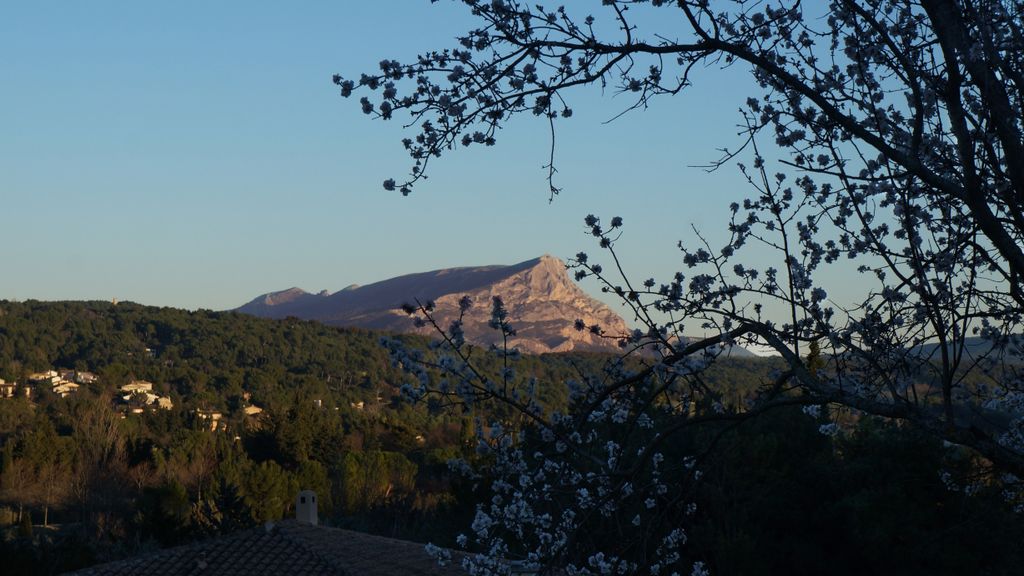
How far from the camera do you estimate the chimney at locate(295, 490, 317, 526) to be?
2564cm

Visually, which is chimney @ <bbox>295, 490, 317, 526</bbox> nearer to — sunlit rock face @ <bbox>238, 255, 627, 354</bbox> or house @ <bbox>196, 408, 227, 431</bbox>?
house @ <bbox>196, 408, 227, 431</bbox>

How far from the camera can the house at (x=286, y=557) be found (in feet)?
70.0

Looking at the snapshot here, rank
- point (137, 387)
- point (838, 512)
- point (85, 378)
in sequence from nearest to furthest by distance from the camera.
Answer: point (838, 512) < point (137, 387) < point (85, 378)

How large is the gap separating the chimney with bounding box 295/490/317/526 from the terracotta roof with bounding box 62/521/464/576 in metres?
1.63

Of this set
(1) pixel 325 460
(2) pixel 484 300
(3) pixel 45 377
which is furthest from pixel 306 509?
(2) pixel 484 300

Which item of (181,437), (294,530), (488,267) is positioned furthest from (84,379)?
(488,267)

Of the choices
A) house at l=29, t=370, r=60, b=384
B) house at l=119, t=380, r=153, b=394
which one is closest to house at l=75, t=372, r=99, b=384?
house at l=29, t=370, r=60, b=384

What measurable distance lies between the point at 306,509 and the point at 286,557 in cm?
383

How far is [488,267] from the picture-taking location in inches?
7042

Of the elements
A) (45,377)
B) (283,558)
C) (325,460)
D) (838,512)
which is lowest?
(325,460)

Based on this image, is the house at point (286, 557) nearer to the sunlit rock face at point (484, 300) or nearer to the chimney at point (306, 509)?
the chimney at point (306, 509)

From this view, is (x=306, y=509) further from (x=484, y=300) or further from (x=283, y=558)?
(x=484, y=300)

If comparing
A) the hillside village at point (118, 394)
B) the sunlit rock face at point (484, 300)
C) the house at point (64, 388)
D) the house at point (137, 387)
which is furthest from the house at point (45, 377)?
the sunlit rock face at point (484, 300)

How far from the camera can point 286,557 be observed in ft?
72.5
